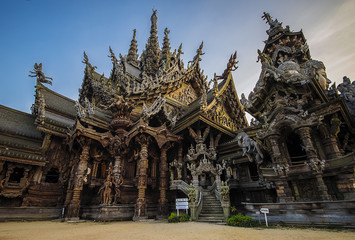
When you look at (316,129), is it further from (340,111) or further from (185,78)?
(185,78)

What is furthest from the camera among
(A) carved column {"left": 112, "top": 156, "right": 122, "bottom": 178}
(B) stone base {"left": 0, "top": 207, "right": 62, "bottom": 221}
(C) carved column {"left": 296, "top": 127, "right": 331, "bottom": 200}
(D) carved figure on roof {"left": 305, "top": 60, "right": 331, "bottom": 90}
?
(D) carved figure on roof {"left": 305, "top": 60, "right": 331, "bottom": 90}

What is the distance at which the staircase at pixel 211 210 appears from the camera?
707 centimetres

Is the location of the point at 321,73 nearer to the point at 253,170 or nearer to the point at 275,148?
the point at 275,148

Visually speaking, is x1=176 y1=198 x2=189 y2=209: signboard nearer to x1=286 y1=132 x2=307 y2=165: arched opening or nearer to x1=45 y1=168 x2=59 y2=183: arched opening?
x1=286 y1=132 x2=307 y2=165: arched opening

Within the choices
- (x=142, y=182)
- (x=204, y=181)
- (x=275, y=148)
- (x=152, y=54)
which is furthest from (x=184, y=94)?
(x=275, y=148)

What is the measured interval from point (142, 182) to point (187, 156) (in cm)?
288

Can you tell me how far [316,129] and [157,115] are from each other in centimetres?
815

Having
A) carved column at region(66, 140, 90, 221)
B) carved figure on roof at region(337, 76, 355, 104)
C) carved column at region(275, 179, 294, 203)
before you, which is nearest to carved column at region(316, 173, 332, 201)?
carved column at region(275, 179, 294, 203)

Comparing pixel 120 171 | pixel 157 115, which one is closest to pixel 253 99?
pixel 157 115

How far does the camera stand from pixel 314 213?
512 centimetres

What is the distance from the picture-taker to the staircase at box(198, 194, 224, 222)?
23.2 ft

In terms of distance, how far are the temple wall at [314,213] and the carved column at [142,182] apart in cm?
494

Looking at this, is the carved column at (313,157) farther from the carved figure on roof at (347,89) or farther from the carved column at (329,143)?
the carved figure on roof at (347,89)

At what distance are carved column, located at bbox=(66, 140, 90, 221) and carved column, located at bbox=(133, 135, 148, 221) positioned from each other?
276cm
